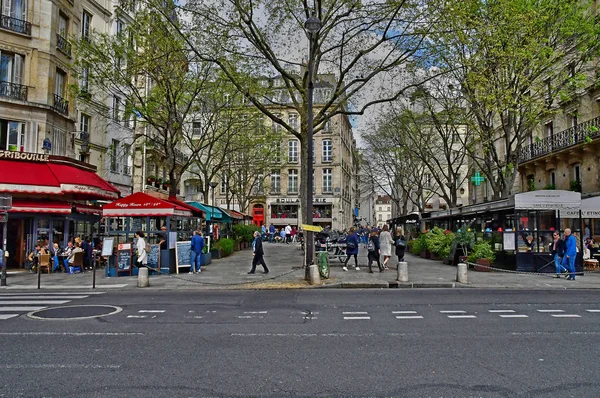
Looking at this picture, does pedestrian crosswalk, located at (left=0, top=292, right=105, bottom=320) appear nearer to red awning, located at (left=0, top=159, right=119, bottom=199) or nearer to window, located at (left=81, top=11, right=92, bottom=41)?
red awning, located at (left=0, top=159, right=119, bottom=199)

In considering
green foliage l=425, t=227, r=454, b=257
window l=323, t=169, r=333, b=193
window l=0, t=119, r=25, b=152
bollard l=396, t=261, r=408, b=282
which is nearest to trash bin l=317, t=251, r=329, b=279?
bollard l=396, t=261, r=408, b=282

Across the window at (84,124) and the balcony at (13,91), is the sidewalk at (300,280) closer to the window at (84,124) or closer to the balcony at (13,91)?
the balcony at (13,91)

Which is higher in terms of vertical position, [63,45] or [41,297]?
[63,45]

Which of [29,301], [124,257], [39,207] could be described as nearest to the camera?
[29,301]

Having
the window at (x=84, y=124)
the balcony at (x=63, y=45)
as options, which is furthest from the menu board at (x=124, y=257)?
the window at (x=84, y=124)

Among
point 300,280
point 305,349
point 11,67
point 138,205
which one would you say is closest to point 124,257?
point 138,205

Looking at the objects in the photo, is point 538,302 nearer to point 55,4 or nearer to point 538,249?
point 538,249

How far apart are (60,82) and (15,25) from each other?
125 inches

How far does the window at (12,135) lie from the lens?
2056 cm

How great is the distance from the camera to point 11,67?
2091 centimetres

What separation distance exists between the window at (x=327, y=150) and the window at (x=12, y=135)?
41763 millimetres

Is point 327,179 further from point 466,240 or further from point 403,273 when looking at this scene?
point 403,273

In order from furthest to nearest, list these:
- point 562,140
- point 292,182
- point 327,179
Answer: point 292,182, point 327,179, point 562,140

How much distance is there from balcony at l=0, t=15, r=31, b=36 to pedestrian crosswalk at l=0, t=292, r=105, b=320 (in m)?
13.5
